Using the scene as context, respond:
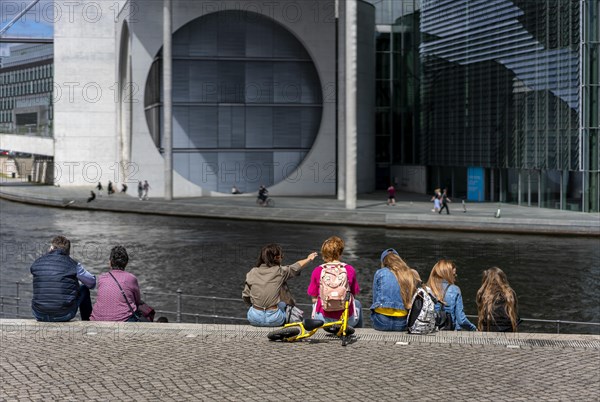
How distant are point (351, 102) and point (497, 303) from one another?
113 feet

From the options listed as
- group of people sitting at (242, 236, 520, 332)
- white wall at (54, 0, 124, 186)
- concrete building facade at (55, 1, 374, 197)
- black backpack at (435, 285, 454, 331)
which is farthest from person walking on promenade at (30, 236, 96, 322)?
white wall at (54, 0, 124, 186)

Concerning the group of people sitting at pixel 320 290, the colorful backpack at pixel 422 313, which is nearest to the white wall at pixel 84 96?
the group of people sitting at pixel 320 290

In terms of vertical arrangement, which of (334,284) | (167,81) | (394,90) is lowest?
(334,284)

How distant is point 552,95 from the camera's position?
4531 cm

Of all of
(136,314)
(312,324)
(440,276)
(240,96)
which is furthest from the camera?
(240,96)

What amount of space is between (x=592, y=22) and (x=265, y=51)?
2094cm

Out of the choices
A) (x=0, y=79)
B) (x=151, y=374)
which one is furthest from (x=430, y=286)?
(x=0, y=79)

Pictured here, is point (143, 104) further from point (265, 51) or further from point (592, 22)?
point (592, 22)

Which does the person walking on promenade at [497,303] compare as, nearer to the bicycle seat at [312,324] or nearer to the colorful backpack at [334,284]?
the colorful backpack at [334,284]

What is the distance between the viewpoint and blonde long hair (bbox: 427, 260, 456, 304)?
12375 millimetres

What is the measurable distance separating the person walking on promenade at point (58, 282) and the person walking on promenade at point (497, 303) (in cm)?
486

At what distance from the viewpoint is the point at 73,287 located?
1270cm

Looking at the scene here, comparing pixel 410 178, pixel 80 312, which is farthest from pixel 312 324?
pixel 410 178

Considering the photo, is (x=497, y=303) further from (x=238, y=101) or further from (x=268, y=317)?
(x=238, y=101)
